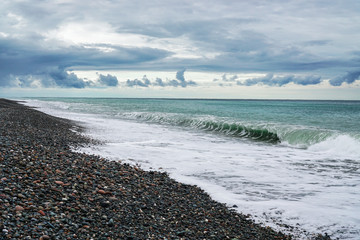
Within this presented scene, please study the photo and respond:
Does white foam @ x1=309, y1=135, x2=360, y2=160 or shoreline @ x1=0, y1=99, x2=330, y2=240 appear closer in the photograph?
shoreline @ x1=0, y1=99, x2=330, y2=240

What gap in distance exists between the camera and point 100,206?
5.17 meters

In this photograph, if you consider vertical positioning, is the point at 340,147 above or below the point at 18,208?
below

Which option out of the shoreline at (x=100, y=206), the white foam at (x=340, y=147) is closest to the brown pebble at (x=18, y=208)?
the shoreline at (x=100, y=206)

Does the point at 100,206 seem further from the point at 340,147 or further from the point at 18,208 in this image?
the point at 340,147

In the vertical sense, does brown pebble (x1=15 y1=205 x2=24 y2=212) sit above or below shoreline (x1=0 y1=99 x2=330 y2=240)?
above

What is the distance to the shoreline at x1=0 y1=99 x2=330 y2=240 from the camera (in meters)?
4.21

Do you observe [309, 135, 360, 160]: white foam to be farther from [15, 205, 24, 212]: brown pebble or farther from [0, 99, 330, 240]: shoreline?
[15, 205, 24, 212]: brown pebble

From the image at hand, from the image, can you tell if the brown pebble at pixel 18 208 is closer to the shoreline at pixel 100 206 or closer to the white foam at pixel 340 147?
the shoreline at pixel 100 206

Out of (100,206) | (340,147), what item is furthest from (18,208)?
(340,147)

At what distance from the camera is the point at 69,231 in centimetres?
414

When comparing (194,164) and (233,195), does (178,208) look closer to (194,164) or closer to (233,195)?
(233,195)

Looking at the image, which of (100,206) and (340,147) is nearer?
(100,206)

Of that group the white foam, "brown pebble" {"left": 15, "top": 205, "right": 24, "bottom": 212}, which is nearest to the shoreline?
"brown pebble" {"left": 15, "top": 205, "right": 24, "bottom": 212}

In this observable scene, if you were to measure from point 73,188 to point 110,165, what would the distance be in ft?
8.07
